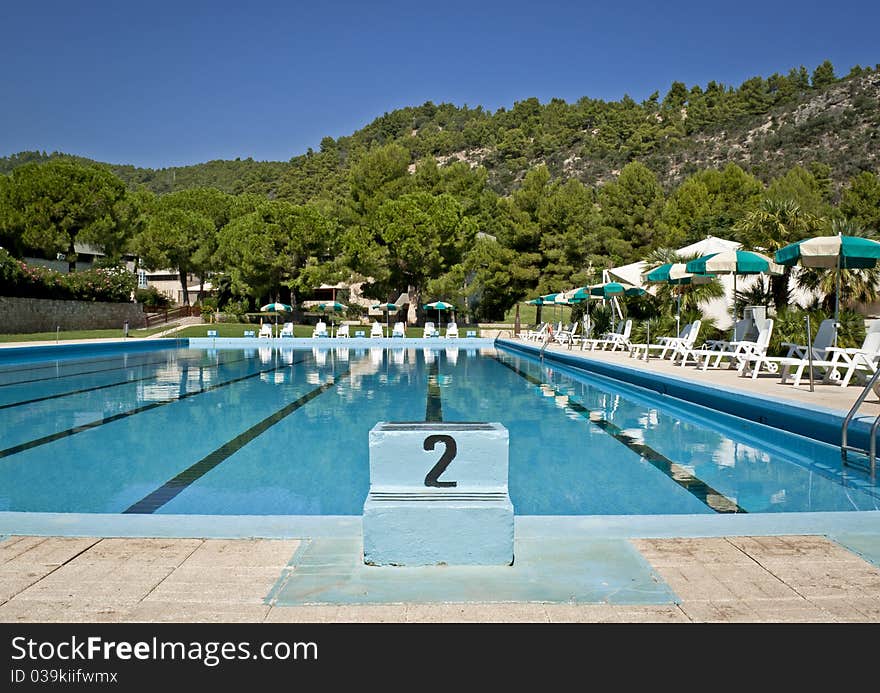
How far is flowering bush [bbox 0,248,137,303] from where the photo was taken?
23875mm

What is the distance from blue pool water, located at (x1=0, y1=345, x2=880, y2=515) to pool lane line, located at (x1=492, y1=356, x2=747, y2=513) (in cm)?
2

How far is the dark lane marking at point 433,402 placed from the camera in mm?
8380

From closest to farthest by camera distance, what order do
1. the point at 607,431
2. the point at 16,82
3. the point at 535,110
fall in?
the point at 607,431, the point at 16,82, the point at 535,110

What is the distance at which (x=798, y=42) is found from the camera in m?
34.8

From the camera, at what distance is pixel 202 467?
5.70 m

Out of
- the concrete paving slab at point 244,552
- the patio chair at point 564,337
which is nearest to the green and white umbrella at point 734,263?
the patio chair at point 564,337

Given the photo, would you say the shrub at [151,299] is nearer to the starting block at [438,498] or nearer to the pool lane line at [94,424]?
the pool lane line at [94,424]

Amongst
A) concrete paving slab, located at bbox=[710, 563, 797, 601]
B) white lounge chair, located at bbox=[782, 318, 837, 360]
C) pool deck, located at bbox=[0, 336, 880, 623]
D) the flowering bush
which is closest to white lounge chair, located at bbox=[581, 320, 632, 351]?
white lounge chair, located at bbox=[782, 318, 837, 360]

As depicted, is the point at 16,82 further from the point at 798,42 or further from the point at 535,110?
the point at 535,110

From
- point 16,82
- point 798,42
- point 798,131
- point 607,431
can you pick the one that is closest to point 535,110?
point 798,131

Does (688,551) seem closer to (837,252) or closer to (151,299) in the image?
(837,252)

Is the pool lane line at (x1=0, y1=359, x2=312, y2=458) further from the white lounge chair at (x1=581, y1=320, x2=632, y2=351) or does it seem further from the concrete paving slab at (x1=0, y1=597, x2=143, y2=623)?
the white lounge chair at (x1=581, y1=320, x2=632, y2=351)

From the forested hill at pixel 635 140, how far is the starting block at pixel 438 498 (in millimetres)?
48142
